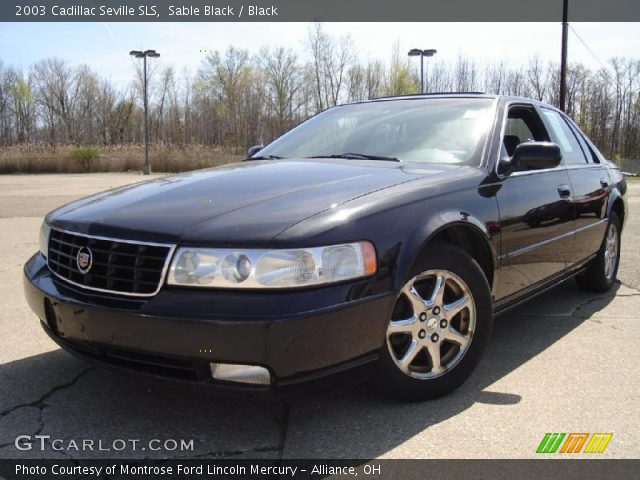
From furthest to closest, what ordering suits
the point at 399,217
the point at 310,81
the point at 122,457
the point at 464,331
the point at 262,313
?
→ the point at 310,81, the point at 464,331, the point at 399,217, the point at 122,457, the point at 262,313

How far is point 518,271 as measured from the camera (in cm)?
331

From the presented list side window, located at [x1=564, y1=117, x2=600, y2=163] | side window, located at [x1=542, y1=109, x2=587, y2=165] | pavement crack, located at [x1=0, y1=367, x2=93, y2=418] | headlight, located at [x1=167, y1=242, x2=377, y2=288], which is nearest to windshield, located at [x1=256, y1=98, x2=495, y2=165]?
side window, located at [x1=542, y1=109, x2=587, y2=165]

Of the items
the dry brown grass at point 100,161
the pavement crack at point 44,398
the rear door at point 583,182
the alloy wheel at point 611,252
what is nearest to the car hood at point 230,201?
the pavement crack at point 44,398

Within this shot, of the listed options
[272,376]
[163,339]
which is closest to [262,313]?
[272,376]

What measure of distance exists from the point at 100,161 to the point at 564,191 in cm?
4180

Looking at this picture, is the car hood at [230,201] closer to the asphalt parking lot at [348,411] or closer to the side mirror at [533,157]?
the side mirror at [533,157]

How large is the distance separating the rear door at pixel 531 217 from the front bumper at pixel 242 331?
1.14 meters

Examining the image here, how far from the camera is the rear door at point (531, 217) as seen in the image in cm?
319

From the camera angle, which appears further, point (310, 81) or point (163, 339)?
point (310, 81)

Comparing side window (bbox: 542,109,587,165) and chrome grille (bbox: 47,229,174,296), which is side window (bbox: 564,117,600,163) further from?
chrome grille (bbox: 47,229,174,296)

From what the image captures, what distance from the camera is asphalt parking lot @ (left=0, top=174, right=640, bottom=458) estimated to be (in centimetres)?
234

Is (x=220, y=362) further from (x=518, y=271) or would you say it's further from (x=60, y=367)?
(x=518, y=271)

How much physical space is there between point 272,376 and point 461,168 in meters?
1.63

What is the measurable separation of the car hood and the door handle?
117 centimetres
